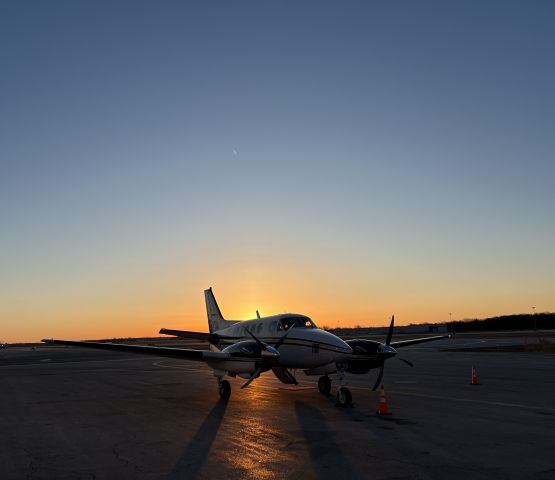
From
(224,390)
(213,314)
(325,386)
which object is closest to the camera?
(224,390)

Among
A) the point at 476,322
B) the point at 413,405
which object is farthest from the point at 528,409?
the point at 476,322

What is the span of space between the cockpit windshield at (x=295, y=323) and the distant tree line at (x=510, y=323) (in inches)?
5166

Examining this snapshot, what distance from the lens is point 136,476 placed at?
916cm

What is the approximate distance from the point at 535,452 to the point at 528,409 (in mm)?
6144

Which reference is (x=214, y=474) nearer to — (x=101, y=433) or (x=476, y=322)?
(x=101, y=433)

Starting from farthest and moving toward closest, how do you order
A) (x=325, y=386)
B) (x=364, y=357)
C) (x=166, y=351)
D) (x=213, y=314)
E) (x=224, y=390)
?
(x=213, y=314) < (x=325, y=386) < (x=224, y=390) < (x=166, y=351) < (x=364, y=357)

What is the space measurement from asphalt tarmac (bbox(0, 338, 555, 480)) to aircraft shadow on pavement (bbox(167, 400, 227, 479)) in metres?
0.04

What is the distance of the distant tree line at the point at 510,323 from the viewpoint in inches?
5551

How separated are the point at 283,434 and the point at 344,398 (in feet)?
16.9

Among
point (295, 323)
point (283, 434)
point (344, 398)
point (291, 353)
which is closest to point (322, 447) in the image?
point (283, 434)

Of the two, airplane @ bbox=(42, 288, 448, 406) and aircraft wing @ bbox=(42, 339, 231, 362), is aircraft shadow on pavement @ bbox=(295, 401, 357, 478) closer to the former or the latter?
airplane @ bbox=(42, 288, 448, 406)

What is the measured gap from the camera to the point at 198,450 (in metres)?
11.1

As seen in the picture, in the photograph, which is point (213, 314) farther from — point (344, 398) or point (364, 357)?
point (344, 398)

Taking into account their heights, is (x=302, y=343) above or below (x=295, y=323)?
below
